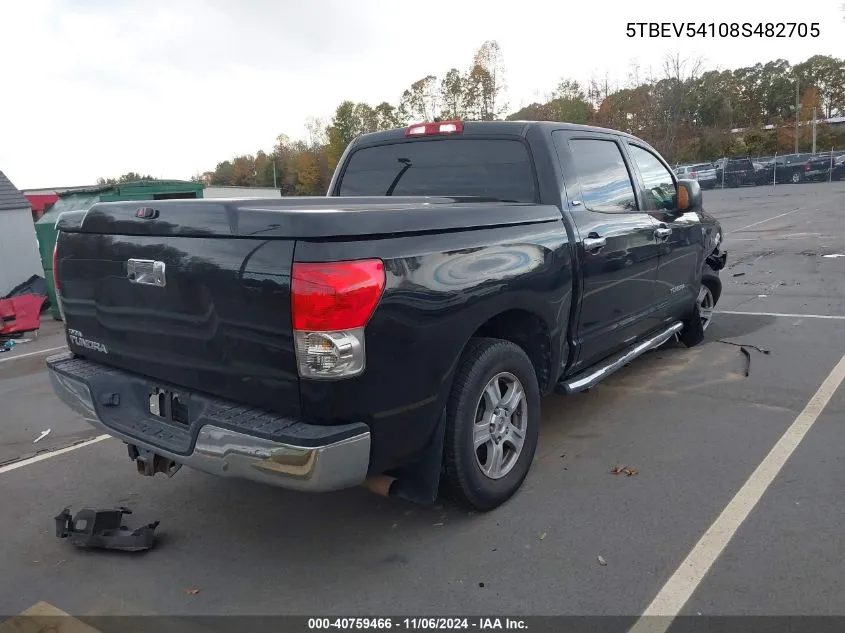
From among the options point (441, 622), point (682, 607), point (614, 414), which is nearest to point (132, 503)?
point (441, 622)

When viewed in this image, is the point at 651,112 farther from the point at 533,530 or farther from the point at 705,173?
the point at 533,530

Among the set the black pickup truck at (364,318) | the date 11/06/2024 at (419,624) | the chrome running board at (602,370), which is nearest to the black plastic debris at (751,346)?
the chrome running board at (602,370)

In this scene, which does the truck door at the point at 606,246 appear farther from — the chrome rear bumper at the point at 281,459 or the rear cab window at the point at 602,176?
the chrome rear bumper at the point at 281,459

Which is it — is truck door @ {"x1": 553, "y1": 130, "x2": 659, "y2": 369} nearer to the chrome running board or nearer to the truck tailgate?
the chrome running board

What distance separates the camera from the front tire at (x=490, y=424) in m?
3.12

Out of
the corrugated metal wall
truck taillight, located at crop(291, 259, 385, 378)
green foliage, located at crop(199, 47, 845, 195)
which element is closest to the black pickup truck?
truck taillight, located at crop(291, 259, 385, 378)

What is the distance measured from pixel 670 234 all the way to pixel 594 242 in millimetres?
1380

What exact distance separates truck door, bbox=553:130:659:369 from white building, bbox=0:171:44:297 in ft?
39.2

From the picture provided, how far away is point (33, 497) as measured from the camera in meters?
3.95

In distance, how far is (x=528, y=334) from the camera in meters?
3.70

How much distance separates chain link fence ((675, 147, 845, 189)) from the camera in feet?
128

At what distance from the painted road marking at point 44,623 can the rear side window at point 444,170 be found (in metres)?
2.97

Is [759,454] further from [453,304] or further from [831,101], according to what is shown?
[831,101]

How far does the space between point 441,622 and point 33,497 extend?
8.82ft
